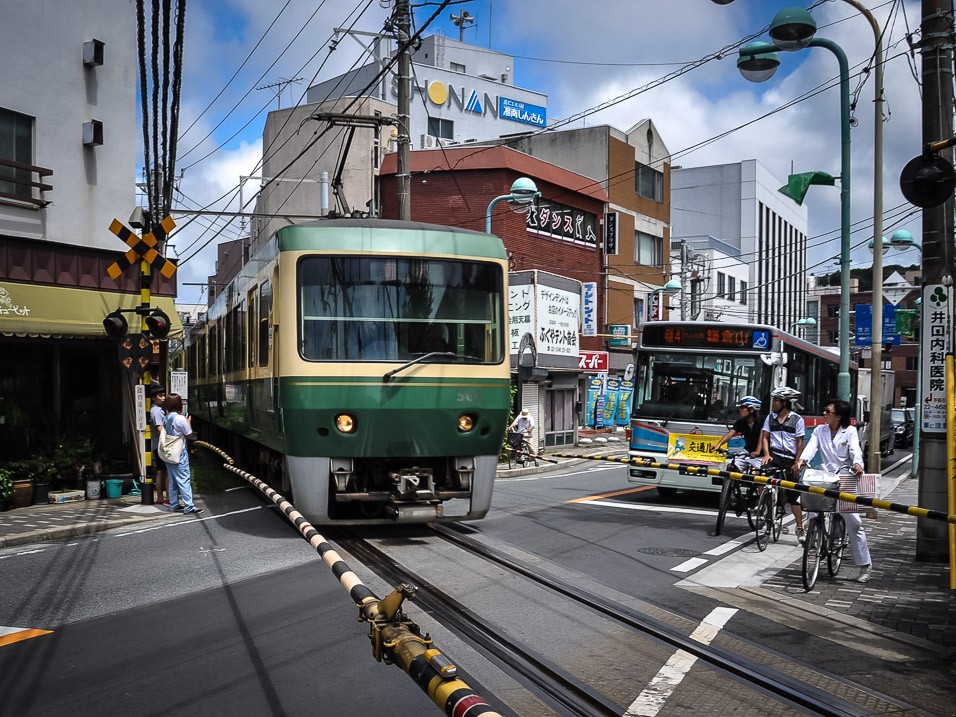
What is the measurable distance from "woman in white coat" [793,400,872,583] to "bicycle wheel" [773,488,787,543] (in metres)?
1.77

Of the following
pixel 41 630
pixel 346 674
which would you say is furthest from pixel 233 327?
pixel 346 674

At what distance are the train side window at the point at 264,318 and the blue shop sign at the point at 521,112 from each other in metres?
47.8

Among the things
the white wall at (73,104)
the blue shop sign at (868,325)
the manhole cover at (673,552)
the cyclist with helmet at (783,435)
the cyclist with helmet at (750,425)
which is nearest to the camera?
the manhole cover at (673,552)

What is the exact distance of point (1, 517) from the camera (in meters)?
13.2

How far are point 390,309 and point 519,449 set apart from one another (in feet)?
49.0

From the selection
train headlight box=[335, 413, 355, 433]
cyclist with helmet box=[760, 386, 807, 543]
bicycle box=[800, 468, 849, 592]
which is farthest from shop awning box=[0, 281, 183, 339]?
bicycle box=[800, 468, 849, 592]

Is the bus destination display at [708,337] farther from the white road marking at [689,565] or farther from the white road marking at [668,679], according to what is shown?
the white road marking at [668,679]

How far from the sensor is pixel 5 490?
1405 centimetres

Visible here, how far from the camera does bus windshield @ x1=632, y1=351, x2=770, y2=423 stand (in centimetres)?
1516

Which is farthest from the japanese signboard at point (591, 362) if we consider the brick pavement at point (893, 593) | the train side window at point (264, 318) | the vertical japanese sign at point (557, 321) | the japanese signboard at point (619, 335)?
the train side window at point (264, 318)

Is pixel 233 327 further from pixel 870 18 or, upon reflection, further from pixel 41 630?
pixel 870 18

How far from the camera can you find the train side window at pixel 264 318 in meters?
11.2

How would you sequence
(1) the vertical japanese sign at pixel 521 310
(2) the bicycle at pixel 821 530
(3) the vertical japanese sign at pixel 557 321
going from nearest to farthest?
(2) the bicycle at pixel 821 530 → (1) the vertical japanese sign at pixel 521 310 → (3) the vertical japanese sign at pixel 557 321

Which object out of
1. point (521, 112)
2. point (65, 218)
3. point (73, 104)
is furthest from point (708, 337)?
point (521, 112)
